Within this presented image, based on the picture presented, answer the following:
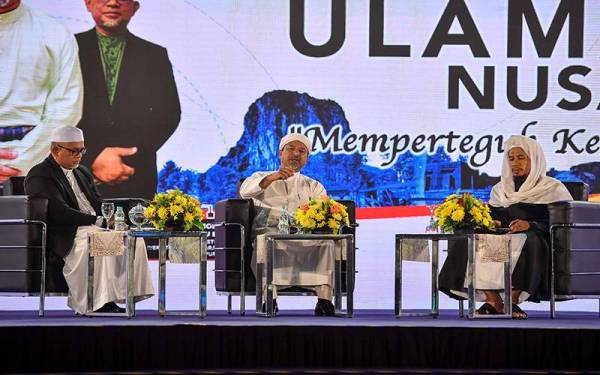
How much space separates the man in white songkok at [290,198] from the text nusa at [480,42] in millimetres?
1361

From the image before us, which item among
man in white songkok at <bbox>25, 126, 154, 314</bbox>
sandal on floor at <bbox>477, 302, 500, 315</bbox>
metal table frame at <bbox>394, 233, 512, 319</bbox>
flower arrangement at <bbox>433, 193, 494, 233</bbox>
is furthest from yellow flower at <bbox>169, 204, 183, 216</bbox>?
sandal on floor at <bbox>477, 302, 500, 315</bbox>

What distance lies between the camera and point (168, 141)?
9344mm

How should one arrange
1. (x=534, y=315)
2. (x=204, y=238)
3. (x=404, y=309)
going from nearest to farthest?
(x=204, y=238) < (x=534, y=315) < (x=404, y=309)

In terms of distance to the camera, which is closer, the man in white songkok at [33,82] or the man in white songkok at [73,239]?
the man in white songkok at [73,239]

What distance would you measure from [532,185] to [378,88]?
1832 millimetres

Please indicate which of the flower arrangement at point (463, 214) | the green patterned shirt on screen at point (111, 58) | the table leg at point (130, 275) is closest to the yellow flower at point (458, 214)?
the flower arrangement at point (463, 214)

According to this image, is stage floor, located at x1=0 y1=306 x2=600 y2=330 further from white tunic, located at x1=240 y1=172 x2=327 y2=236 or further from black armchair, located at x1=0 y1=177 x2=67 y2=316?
white tunic, located at x1=240 y1=172 x2=327 y2=236

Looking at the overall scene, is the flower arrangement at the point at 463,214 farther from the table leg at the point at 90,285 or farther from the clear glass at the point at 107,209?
the table leg at the point at 90,285

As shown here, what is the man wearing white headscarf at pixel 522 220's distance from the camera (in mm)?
7723

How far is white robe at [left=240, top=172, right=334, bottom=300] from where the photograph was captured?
772 cm
